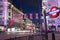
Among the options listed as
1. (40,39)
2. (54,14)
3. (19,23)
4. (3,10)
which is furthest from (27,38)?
(19,23)

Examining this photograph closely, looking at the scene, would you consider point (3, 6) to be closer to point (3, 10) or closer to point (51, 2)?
point (3, 10)

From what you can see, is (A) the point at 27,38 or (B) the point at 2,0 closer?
(A) the point at 27,38

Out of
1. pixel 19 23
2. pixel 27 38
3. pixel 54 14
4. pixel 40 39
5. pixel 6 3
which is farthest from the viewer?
pixel 19 23

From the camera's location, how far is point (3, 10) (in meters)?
101

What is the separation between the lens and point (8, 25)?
313 ft

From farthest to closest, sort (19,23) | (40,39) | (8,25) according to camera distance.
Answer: (19,23)
(8,25)
(40,39)

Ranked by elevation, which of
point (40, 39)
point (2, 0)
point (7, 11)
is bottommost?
point (40, 39)

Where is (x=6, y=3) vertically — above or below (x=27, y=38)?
above

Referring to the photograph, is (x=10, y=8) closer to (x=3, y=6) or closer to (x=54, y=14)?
(x=3, y=6)

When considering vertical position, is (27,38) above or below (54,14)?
below

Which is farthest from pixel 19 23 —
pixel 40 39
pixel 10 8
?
pixel 40 39

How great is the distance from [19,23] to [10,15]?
57.9 feet

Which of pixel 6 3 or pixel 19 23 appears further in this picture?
pixel 19 23

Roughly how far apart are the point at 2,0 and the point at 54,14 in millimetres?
100787
